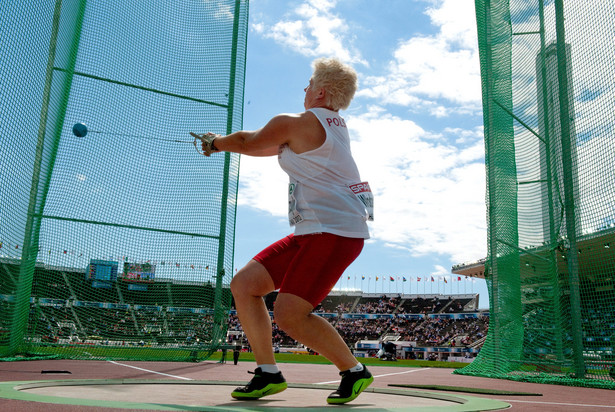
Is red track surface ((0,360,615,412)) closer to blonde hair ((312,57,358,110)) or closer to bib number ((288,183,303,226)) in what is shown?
bib number ((288,183,303,226))

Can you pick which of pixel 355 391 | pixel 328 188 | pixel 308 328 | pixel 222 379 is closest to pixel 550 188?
pixel 222 379

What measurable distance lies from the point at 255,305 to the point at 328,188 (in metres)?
0.70

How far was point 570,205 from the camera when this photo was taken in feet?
22.1

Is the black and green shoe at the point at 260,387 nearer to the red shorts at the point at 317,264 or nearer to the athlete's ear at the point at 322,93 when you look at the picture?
the red shorts at the point at 317,264

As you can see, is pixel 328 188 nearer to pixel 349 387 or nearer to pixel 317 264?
pixel 317 264

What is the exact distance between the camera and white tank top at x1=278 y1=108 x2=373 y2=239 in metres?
2.73

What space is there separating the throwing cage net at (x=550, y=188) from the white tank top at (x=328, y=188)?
4379 millimetres

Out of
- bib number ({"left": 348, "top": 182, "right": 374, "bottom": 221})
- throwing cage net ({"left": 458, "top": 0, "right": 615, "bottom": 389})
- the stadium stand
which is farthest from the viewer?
the stadium stand

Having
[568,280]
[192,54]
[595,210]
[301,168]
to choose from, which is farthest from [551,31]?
[301,168]

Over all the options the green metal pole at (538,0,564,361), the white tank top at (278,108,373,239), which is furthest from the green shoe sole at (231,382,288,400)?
the green metal pole at (538,0,564,361)

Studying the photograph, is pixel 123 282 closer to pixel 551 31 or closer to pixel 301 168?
pixel 301 168

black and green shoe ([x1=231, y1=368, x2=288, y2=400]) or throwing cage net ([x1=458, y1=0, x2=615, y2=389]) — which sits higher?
throwing cage net ([x1=458, y1=0, x2=615, y2=389])

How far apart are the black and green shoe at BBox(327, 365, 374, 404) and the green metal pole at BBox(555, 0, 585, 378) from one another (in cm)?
470

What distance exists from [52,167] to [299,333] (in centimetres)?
558
